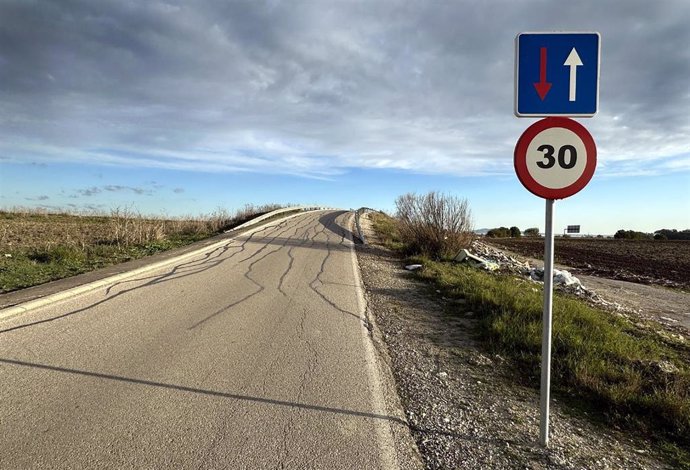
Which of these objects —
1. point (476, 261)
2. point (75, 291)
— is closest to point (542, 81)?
point (75, 291)

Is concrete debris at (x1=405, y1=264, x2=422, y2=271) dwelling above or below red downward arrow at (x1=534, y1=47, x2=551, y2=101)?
below

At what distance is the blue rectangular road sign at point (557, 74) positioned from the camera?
339 centimetres

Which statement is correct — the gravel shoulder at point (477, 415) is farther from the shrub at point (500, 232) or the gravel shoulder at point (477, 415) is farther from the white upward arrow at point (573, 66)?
the shrub at point (500, 232)

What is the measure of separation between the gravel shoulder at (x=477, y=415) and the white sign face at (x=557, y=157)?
2084 millimetres

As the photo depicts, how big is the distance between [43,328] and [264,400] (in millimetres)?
3877

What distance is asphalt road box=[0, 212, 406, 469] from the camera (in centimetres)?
317

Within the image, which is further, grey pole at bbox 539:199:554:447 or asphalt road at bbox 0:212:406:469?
grey pole at bbox 539:199:554:447

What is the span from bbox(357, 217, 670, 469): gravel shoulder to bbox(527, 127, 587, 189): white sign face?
208cm

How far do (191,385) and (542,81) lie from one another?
13.9 ft

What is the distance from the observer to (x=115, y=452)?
10.2 feet

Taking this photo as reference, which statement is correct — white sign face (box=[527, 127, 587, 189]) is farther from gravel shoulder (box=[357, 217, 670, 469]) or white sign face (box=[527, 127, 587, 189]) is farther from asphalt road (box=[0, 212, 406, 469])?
asphalt road (box=[0, 212, 406, 469])

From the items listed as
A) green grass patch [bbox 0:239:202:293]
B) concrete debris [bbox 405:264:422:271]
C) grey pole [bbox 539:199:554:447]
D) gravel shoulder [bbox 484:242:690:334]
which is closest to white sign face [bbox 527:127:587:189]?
grey pole [bbox 539:199:554:447]

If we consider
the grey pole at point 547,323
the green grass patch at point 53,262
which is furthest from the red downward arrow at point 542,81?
the green grass patch at point 53,262

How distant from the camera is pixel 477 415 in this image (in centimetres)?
394
